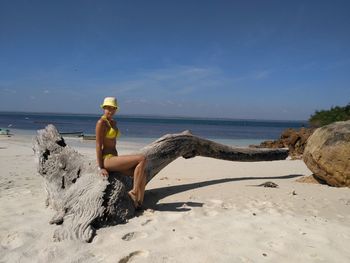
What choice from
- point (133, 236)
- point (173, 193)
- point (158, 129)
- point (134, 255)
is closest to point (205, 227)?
point (133, 236)

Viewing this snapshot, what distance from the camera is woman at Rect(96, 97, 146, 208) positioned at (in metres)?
5.18

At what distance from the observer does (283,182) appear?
8.11 m

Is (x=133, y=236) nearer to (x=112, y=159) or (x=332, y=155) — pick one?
(x=112, y=159)

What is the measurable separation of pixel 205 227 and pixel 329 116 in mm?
23328

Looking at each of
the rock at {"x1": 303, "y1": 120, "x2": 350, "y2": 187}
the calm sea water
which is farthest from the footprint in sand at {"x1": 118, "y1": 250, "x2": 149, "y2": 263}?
the calm sea water

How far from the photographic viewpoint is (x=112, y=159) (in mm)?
5230

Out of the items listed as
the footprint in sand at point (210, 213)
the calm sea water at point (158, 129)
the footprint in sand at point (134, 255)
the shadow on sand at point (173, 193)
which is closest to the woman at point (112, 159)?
the shadow on sand at point (173, 193)

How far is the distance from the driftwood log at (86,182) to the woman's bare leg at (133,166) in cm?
13

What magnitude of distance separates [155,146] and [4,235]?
3180 millimetres

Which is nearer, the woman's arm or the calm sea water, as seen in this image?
the woman's arm

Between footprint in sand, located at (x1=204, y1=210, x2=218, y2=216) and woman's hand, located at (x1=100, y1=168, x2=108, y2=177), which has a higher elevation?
woman's hand, located at (x1=100, y1=168, x2=108, y2=177)

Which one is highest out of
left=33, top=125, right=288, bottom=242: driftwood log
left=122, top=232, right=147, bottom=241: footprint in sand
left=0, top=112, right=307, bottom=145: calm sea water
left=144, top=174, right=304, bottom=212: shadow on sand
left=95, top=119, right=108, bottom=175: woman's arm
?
left=95, top=119, right=108, bottom=175: woman's arm

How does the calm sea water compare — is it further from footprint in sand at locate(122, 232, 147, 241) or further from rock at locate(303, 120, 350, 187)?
footprint in sand at locate(122, 232, 147, 241)

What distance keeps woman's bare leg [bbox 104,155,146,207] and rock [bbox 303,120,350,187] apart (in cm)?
444
